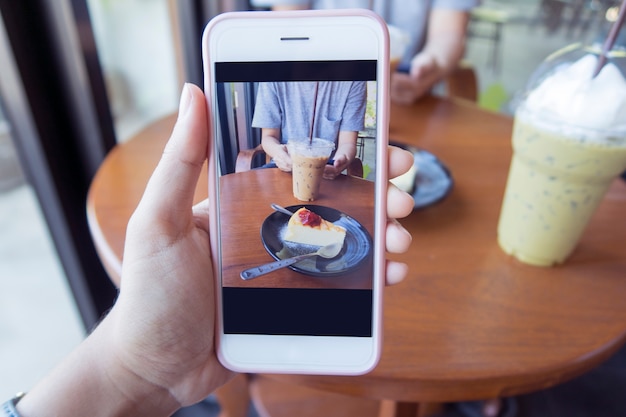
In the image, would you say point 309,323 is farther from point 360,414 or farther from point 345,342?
point 360,414

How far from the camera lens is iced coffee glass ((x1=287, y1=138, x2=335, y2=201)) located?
0.39m

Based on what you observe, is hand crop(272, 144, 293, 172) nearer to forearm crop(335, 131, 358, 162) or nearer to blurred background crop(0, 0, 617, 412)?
forearm crop(335, 131, 358, 162)

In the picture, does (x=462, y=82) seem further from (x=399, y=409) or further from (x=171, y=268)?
(x=171, y=268)

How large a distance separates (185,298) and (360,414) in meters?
0.53

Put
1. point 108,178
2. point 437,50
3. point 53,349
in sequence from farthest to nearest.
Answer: point 437,50 < point 53,349 < point 108,178

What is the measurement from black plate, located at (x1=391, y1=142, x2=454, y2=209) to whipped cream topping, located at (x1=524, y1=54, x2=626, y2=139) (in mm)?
164

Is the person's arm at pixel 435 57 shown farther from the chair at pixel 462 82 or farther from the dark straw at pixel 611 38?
the dark straw at pixel 611 38

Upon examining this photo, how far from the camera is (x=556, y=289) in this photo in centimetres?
49

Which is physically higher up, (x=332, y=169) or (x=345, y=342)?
(x=332, y=169)

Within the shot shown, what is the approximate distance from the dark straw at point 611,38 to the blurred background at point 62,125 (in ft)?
2.07

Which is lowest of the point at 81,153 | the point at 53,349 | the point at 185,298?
the point at 53,349

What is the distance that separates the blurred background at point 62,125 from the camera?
748 mm

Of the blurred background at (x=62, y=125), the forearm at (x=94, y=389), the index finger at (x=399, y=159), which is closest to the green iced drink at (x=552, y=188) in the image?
the index finger at (x=399, y=159)

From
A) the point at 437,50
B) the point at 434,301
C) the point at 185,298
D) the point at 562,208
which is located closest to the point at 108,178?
the point at 185,298
